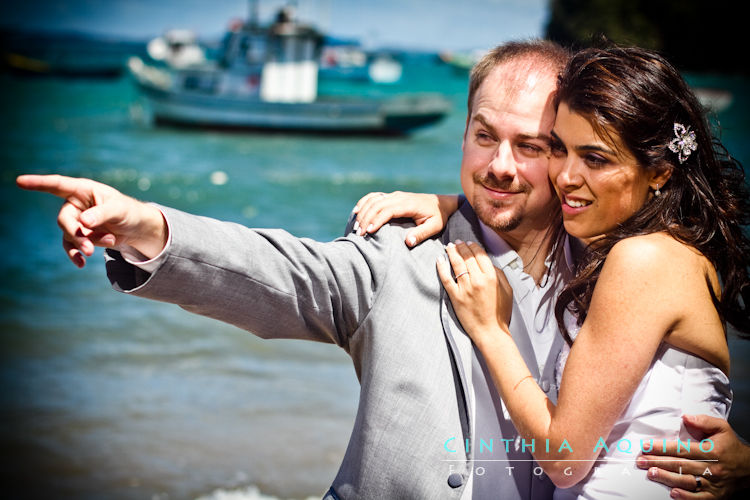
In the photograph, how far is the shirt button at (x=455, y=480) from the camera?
1.98 meters

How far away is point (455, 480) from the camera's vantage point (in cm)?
198

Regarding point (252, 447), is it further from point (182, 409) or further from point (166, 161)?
point (166, 161)

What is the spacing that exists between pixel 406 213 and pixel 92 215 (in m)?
1.04

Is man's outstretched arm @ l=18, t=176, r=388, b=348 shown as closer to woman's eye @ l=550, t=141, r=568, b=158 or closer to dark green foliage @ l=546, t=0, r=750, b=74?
woman's eye @ l=550, t=141, r=568, b=158

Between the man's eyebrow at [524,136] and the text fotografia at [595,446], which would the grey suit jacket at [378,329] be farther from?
the man's eyebrow at [524,136]

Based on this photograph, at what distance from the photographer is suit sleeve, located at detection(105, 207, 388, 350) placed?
1795 millimetres

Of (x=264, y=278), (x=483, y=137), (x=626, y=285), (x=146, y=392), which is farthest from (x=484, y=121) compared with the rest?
(x=146, y=392)

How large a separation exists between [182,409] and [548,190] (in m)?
4.07

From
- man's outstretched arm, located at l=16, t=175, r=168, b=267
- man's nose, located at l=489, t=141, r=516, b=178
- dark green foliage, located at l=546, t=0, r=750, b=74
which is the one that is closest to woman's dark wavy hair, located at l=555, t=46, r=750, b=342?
man's nose, located at l=489, t=141, r=516, b=178

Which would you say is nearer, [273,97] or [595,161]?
[595,161]

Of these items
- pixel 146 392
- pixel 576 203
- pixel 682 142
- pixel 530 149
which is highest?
pixel 682 142

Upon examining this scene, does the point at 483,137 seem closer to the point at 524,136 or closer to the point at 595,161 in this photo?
the point at 524,136

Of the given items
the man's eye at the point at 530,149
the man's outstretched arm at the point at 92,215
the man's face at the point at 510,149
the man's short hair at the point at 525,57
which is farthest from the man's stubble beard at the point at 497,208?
the man's outstretched arm at the point at 92,215

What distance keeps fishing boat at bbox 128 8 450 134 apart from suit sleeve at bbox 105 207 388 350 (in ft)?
94.6
